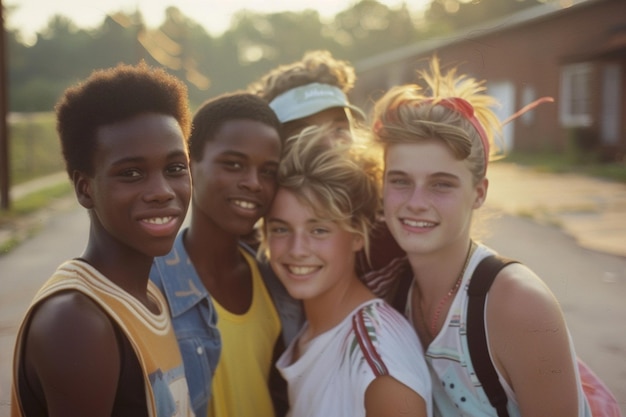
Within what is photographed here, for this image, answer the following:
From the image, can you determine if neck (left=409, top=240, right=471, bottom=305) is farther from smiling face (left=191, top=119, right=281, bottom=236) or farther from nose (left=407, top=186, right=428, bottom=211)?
smiling face (left=191, top=119, right=281, bottom=236)

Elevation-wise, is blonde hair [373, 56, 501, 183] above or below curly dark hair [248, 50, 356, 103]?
below

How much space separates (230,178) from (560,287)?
5006mm

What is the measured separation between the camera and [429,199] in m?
2.46

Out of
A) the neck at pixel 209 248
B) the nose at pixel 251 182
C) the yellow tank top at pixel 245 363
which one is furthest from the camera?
the neck at pixel 209 248

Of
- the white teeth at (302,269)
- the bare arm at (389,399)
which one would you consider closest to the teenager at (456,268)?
the bare arm at (389,399)

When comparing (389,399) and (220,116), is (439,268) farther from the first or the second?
(220,116)

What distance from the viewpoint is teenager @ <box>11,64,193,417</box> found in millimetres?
1574

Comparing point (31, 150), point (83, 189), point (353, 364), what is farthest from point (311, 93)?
point (31, 150)

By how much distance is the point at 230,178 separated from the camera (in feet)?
8.27

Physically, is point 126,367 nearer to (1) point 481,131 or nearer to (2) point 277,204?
(2) point 277,204

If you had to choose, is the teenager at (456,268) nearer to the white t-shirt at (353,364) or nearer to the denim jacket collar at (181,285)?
the white t-shirt at (353,364)

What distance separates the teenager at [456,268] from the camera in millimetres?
2105

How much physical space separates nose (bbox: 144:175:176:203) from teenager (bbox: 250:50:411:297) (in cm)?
114

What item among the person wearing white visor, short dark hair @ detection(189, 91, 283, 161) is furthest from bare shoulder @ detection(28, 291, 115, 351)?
the person wearing white visor
